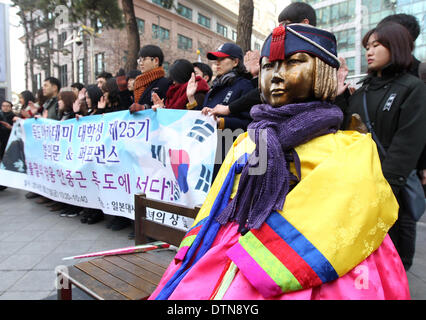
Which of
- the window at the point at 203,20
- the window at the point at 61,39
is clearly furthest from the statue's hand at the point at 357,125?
the window at the point at 203,20

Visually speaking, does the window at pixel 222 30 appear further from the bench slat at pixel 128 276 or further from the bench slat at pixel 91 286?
the bench slat at pixel 91 286

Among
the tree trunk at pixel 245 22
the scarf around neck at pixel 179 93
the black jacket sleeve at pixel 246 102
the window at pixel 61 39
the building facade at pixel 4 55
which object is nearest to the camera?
the black jacket sleeve at pixel 246 102

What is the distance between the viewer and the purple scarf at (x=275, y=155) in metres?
1.27

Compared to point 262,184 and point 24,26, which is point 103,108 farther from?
point 24,26

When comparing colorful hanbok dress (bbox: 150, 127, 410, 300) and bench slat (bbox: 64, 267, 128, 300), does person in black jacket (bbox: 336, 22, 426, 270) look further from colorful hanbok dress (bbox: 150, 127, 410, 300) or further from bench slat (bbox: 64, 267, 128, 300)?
bench slat (bbox: 64, 267, 128, 300)

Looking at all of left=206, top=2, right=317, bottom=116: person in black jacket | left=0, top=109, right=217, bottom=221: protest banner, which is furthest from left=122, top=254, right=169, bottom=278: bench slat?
left=206, top=2, right=317, bottom=116: person in black jacket

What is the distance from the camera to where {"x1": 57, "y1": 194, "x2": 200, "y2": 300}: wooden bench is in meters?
1.77

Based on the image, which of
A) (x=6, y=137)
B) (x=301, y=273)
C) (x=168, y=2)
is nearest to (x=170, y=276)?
(x=301, y=273)

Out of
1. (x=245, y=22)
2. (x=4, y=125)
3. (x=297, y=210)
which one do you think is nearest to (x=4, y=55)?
(x=4, y=125)

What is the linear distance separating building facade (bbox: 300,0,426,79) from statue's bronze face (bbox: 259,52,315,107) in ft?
77.0

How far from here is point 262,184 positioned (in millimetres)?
1302

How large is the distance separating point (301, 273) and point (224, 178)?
625 millimetres

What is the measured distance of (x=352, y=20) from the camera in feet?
90.3

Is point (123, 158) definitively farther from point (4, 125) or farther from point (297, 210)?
point (4, 125)
